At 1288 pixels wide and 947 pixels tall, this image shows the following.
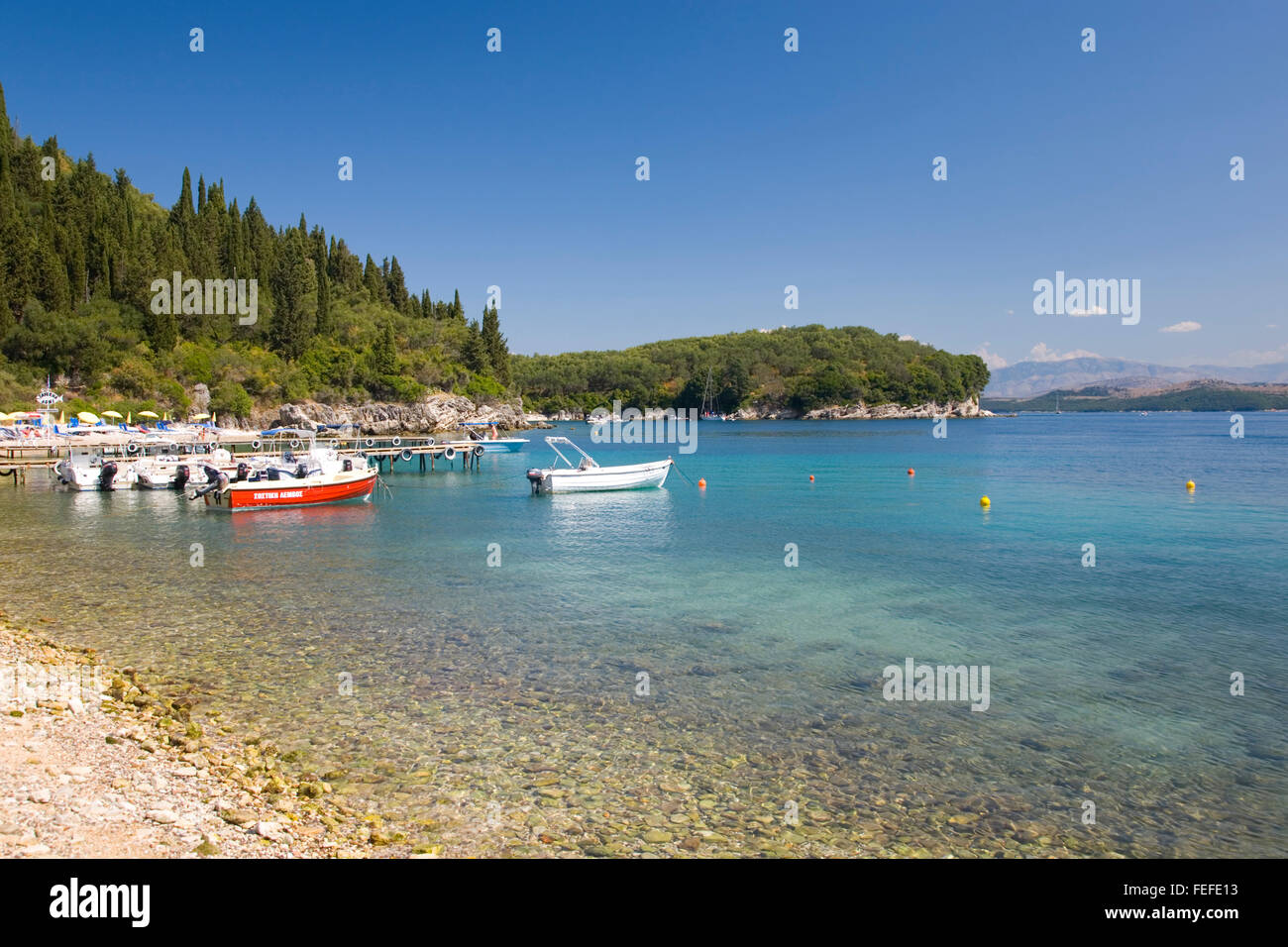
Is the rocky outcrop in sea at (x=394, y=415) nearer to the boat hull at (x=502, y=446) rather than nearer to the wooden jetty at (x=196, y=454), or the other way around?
the boat hull at (x=502, y=446)

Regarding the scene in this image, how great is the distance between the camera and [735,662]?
42.8 feet

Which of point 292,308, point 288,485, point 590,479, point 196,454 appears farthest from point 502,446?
point 292,308

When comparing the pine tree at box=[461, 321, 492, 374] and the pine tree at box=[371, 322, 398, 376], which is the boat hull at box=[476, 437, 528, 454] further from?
the pine tree at box=[461, 321, 492, 374]

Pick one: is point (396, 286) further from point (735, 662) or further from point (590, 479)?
point (735, 662)

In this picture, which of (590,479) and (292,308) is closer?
(590,479)

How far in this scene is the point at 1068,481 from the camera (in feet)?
155

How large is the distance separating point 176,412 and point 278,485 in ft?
193

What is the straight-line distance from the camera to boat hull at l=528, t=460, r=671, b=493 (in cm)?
4081

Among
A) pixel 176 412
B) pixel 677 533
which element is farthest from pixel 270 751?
pixel 176 412

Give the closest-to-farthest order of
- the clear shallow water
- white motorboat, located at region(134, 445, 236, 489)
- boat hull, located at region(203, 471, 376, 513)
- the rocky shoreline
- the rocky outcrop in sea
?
the rocky shoreline
the clear shallow water
boat hull, located at region(203, 471, 376, 513)
white motorboat, located at region(134, 445, 236, 489)
the rocky outcrop in sea

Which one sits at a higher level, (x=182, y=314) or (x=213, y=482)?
(x=182, y=314)

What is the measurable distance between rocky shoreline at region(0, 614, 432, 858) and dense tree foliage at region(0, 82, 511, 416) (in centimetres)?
7447

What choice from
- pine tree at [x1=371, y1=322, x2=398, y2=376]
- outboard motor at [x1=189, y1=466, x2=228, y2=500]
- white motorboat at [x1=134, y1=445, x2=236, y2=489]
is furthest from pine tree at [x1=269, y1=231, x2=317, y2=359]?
outboard motor at [x1=189, y1=466, x2=228, y2=500]

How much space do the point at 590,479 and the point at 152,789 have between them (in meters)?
34.2
